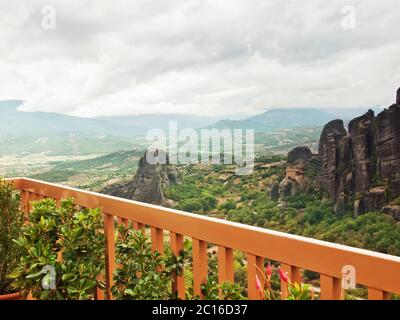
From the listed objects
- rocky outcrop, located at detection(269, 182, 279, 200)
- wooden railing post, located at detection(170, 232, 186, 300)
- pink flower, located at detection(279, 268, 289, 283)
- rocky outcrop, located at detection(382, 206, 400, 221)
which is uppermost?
pink flower, located at detection(279, 268, 289, 283)

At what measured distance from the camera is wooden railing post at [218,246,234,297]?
141 centimetres

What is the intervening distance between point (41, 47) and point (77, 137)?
5327 mm

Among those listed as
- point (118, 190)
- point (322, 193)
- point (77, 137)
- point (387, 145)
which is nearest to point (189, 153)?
point (118, 190)

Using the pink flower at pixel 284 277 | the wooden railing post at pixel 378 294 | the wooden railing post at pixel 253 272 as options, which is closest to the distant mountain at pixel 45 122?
the wooden railing post at pixel 253 272

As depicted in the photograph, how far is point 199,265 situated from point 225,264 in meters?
0.14

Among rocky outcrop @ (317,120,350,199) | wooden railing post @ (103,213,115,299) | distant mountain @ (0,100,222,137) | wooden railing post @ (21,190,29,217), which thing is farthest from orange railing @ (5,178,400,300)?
rocky outcrop @ (317,120,350,199)

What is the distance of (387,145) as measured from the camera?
18.4 m

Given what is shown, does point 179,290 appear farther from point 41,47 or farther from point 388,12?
point 388,12

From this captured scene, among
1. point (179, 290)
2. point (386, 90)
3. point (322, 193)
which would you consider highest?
point (386, 90)

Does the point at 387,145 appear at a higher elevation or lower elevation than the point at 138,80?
lower

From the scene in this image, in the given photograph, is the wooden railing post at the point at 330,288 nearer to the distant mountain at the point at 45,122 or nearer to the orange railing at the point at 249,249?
the orange railing at the point at 249,249

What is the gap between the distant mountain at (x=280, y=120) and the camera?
15.7 meters

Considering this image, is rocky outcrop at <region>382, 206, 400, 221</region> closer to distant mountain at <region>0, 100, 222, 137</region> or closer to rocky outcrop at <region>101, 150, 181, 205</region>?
rocky outcrop at <region>101, 150, 181, 205</region>

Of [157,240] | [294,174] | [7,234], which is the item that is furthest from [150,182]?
[157,240]
